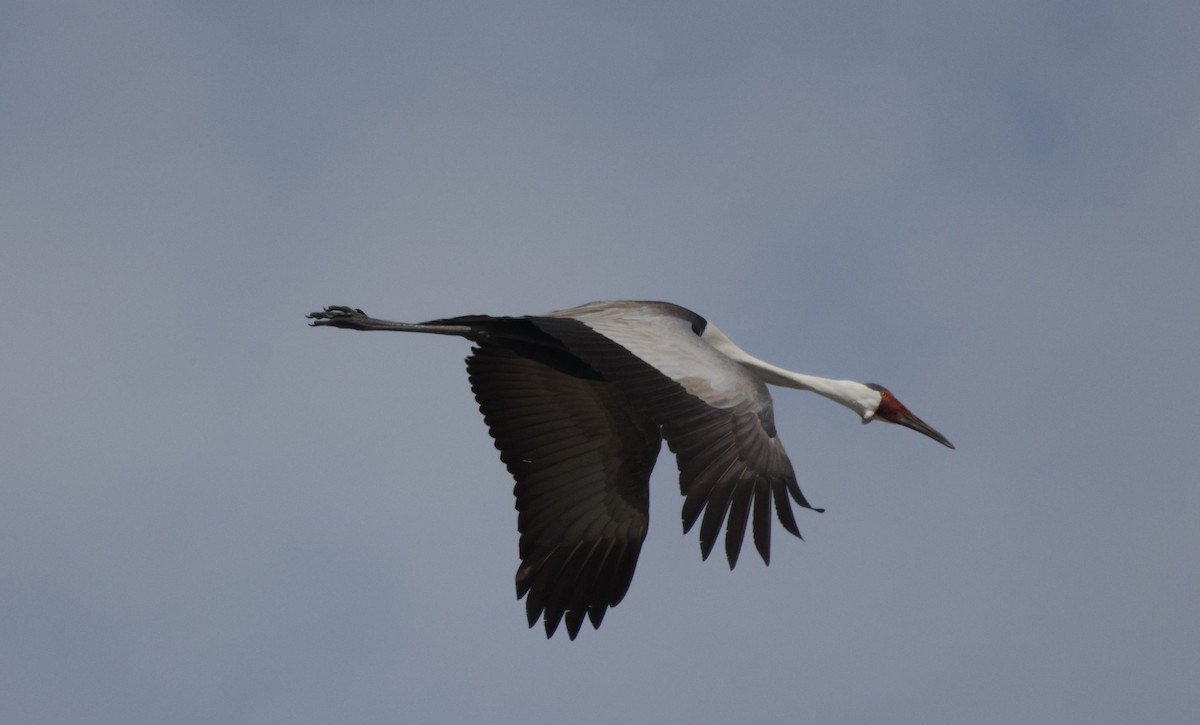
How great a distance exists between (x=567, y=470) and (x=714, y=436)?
2.64 m

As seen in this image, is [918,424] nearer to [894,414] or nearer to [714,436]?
[894,414]

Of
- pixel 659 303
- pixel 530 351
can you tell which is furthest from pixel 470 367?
pixel 659 303

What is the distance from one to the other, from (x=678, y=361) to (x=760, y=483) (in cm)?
139

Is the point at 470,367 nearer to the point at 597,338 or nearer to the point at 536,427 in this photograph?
the point at 536,427

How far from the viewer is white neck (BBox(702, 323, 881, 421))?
1483 cm

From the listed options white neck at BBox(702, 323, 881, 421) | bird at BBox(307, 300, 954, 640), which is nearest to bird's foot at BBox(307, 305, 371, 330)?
bird at BBox(307, 300, 954, 640)

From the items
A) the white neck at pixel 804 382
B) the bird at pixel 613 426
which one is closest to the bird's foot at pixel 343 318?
the bird at pixel 613 426

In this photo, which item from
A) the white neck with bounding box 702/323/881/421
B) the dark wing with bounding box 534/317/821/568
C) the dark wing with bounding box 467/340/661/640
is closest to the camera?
the dark wing with bounding box 534/317/821/568

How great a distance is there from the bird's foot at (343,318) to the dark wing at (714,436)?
2665 mm

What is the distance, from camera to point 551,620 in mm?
13438

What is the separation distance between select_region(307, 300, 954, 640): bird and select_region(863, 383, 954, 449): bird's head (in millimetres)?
12

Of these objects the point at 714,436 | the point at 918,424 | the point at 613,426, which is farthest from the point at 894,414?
the point at 714,436

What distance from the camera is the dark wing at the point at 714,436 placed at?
37.4 ft

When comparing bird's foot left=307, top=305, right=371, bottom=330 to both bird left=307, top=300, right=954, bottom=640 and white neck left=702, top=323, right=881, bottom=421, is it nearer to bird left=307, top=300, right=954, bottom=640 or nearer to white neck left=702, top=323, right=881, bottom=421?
bird left=307, top=300, right=954, bottom=640
